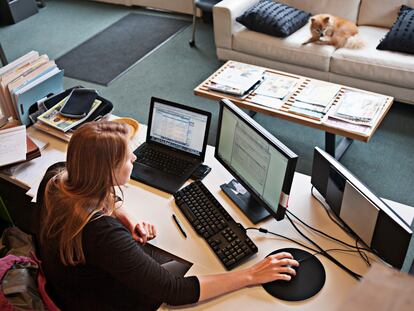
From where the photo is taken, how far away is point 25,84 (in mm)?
2223

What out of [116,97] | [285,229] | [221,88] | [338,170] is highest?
[338,170]

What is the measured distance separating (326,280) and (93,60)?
3440mm

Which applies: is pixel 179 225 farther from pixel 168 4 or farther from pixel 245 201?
pixel 168 4

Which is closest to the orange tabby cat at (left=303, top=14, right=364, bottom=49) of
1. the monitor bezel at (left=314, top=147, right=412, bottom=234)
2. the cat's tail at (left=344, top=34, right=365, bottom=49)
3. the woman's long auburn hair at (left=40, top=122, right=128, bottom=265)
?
the cat's tail at (left=344, top=34, right=365, bottom=49)

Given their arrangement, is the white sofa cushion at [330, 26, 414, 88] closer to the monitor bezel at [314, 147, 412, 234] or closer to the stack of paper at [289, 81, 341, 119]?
the stack of paper at [289, 81, 341, 119]

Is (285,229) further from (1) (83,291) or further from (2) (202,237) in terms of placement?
(1) (83,291)

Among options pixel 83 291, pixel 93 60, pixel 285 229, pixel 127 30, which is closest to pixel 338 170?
pixel 285 229

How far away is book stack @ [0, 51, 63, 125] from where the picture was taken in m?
2.19

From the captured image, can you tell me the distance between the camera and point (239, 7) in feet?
12.1

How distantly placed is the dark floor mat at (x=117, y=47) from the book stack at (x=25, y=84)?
1617 mm

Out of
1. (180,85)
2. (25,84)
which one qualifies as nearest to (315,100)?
(180,85)

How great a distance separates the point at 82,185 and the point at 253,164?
23.7 inches

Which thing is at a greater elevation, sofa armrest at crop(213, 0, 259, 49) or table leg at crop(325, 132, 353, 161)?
sofa armrest at crop(213, 0, 259, 49)

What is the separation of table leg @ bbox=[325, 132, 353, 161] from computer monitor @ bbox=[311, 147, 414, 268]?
115cm
